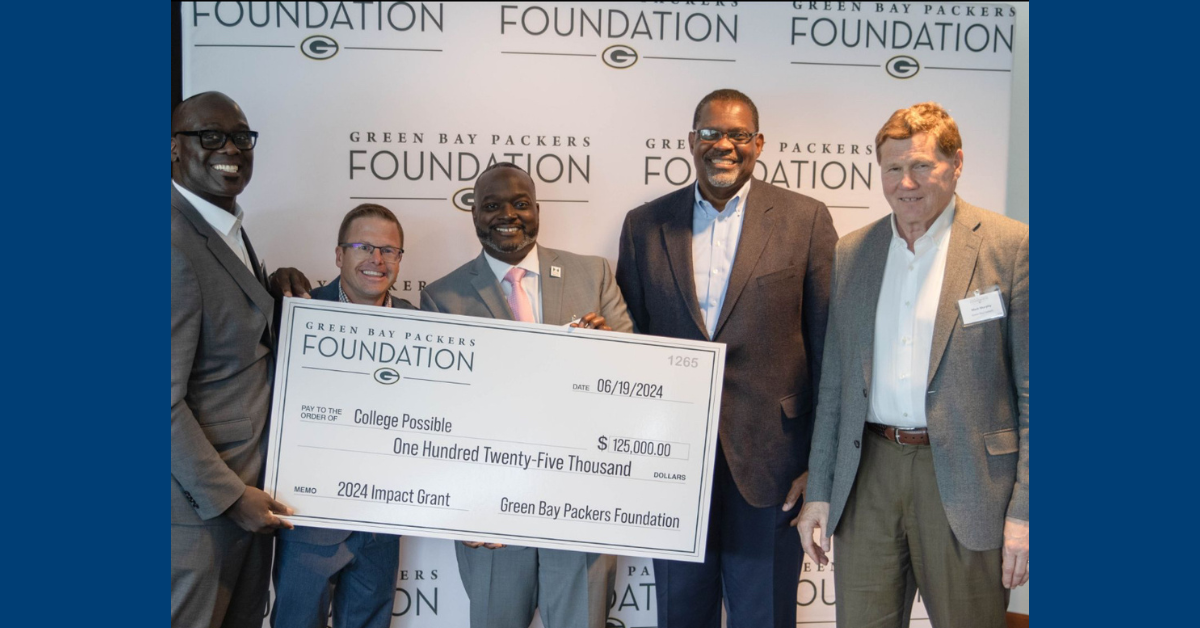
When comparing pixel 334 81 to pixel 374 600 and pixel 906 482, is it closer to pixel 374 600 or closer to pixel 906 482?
pixel 374 600

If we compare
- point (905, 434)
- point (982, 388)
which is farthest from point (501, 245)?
point (982, 388)

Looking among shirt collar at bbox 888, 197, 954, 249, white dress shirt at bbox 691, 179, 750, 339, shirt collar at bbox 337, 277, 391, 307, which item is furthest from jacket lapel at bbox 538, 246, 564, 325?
shirt collar at bbox 888, 197, 954, 249

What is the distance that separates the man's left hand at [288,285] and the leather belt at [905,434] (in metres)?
1.98

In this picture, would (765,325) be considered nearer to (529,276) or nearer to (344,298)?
(529,276)

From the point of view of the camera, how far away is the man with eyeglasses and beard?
2803 millimetres

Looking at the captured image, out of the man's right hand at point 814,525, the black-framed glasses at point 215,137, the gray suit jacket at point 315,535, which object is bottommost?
the gray suit jacket at point 315,535

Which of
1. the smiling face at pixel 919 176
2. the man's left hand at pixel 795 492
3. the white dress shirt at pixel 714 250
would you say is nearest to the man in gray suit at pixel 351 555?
the white dress shirt at pixel 714 250

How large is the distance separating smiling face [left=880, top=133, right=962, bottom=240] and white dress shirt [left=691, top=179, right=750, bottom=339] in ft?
1.91

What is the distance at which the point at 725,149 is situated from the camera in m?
2.82

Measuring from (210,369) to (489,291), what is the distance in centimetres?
93

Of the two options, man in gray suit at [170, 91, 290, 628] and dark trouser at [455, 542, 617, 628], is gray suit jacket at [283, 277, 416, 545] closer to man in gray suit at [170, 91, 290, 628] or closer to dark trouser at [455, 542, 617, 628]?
man in gray suit at [170, 91, 290, 628]

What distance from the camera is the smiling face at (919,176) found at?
2.38 metres

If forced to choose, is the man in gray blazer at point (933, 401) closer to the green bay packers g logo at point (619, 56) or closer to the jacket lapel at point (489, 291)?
the jacket lapel at point (489, 291)

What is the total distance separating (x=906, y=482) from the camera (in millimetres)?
2439
